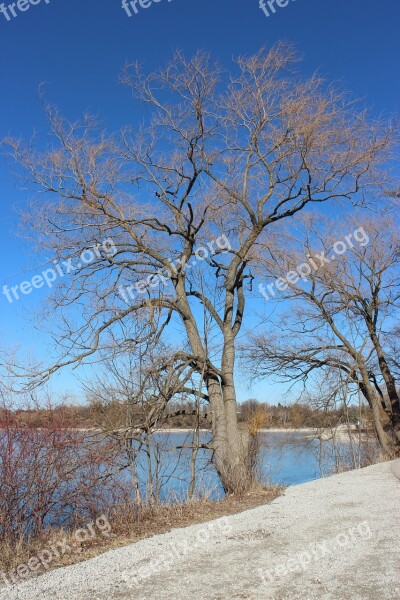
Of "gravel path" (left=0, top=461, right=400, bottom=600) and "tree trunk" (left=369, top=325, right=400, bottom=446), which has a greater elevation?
"tree trunk" (left=369, top=325, right=400, bottom=446)

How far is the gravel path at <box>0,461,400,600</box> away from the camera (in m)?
4.24

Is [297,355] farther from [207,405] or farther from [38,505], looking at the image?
[38,505]

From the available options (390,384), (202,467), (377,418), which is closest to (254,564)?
(202,467)

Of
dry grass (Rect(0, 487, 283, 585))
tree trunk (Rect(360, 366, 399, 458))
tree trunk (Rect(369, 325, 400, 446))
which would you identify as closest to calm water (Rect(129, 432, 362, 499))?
dry grass (Rect(0, 487, 283, 585))

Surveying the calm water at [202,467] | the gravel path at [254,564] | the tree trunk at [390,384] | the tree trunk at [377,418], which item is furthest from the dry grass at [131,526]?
the tree trunk at [390,384]

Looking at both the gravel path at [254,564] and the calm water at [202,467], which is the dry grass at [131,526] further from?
the calm water at [202,467]

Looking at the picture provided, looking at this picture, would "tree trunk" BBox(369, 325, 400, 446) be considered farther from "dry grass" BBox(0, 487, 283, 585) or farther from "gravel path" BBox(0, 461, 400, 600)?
"gravel path" BBox(0, 461, 400, 600)

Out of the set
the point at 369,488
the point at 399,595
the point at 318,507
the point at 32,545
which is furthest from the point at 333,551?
the point at 369,488

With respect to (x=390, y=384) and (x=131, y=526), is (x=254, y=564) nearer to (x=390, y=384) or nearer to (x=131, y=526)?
(x=131, y=526)

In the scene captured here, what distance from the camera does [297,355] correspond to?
2056 centimetres

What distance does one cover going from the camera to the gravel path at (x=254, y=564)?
13.9 feet

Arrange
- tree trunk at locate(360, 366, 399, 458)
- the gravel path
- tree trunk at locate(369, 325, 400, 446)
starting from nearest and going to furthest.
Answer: the gravel path
tree trunk at locate(360, 366, 399, 458)
tree trunk at locate(369, 325, 400, 446)

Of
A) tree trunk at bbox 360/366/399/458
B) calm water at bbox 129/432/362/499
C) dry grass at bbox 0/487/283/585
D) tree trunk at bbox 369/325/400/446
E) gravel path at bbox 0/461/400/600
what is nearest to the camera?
gravel path at bbox 0/461/400/600

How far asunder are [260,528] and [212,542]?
3.05ft
